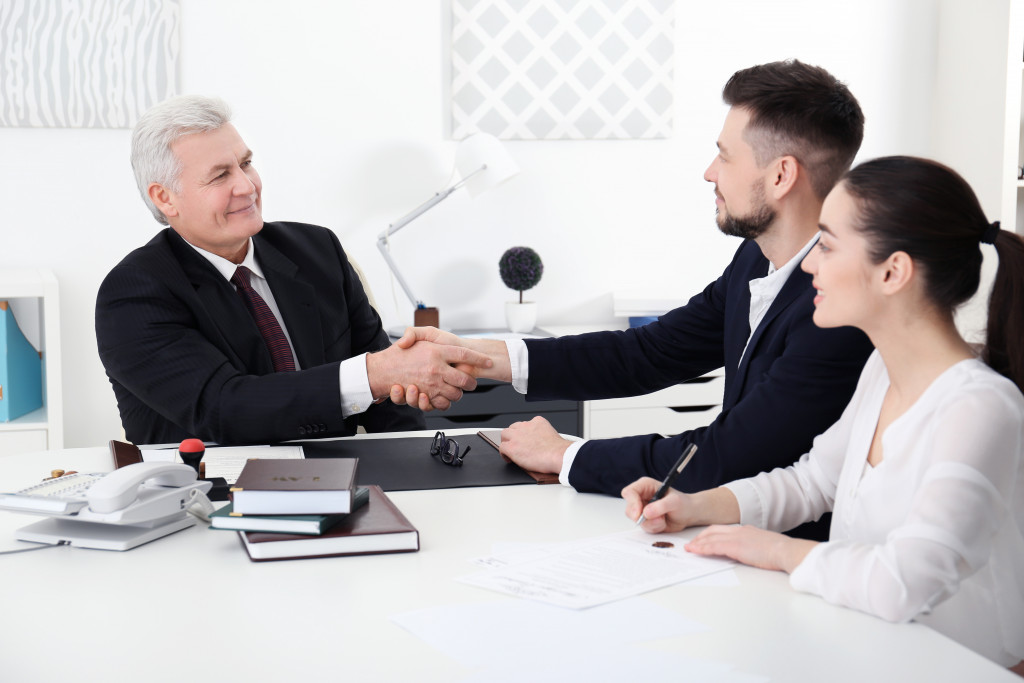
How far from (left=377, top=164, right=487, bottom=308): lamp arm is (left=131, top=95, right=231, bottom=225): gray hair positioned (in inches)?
46.8

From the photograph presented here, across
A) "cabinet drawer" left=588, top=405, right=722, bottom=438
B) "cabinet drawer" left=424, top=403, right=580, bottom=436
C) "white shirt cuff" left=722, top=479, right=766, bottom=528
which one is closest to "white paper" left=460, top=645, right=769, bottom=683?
"white shirt cuff" left=722, top=479, right=766, bottom=528

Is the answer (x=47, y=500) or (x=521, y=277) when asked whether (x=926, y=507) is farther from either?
(x=521, y=277)

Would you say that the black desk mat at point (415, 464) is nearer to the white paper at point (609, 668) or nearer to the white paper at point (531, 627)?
the white paper at point (531, 627)

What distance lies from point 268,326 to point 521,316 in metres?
1.41

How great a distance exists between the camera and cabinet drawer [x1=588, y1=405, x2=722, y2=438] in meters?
3.22

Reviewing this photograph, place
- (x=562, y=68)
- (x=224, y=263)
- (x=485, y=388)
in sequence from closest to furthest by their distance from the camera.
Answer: (x=224, y=263) < (x=485, y=388) < (x=562, y=68)

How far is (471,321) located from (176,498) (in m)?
2.35

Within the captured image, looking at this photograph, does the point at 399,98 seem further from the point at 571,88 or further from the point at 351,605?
the point at 351,605

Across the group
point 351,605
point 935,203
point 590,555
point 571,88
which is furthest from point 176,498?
point 571,88

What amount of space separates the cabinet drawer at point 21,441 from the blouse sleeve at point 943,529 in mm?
2479

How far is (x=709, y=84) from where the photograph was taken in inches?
146

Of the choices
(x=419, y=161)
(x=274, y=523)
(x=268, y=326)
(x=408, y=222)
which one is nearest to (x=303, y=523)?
(x=274, y=523)

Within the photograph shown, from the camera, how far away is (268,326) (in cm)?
214

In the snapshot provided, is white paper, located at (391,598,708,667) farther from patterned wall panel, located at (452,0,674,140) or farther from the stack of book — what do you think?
patterned wall panel, located at (452,0,674,140)
